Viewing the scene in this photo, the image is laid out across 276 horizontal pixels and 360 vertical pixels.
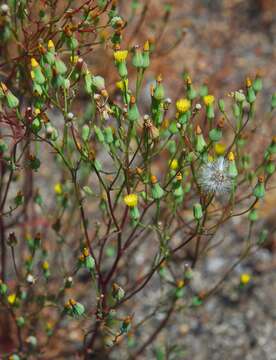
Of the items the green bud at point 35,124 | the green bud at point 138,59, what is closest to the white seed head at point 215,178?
the green bud at point 138,59

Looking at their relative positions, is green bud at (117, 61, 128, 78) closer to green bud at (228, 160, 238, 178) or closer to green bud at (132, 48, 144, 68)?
green bud at (132, 48, 144, 68)

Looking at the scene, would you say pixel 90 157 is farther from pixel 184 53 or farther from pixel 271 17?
pixel 271 17

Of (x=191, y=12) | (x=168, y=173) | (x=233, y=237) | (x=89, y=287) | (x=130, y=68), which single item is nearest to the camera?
(x=168, y=173)

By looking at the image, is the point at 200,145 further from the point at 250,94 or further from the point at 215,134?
the point at 250,94

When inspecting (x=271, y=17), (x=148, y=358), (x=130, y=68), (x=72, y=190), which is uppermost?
(x=271, y=17)

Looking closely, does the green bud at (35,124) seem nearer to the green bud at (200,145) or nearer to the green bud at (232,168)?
the green bud at (200,145)

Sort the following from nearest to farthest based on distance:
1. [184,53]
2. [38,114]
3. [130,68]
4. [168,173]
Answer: [38,114] < [168,173] < [130,68] < [184,53]

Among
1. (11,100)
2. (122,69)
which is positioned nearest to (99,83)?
(122,69)

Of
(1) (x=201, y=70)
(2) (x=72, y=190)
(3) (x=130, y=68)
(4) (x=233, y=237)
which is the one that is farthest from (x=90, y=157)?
(1) (x=201, y=70)
